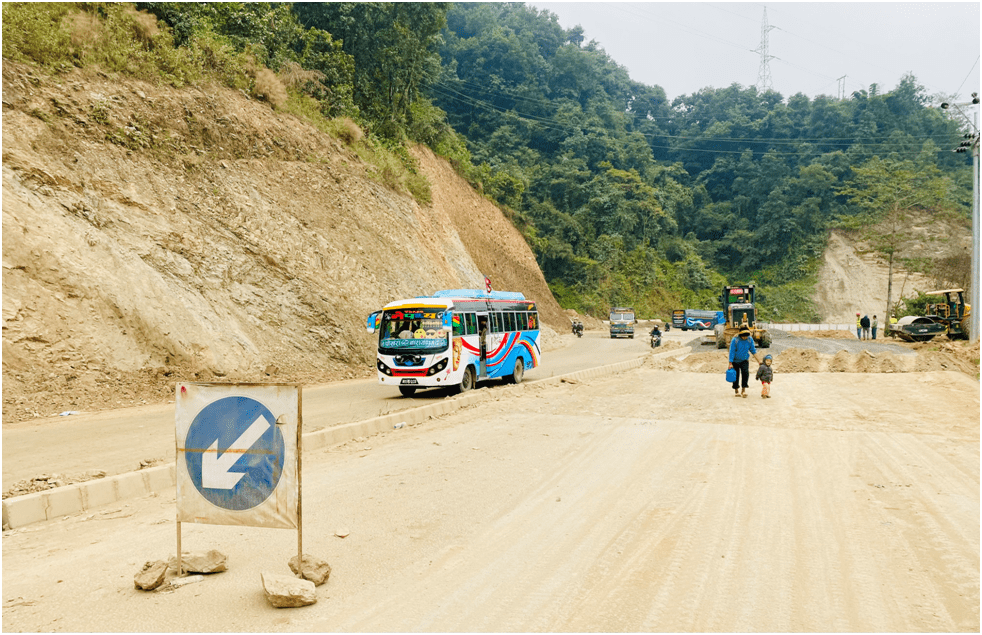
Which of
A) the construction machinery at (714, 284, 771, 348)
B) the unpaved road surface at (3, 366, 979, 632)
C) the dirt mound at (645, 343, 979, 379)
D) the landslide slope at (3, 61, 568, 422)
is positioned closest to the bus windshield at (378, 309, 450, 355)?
the landslide slope at (3, 61, 568, 422)

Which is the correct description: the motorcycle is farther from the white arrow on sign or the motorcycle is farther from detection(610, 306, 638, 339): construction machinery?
the white arrow on sign

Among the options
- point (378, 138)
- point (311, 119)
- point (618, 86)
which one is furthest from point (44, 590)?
point (618, 86)

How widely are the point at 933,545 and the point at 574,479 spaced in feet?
12.5

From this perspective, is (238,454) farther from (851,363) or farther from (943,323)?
(943,323)

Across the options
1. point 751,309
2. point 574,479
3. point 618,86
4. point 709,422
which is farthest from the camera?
point 618,86

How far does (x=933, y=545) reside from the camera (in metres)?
5.70

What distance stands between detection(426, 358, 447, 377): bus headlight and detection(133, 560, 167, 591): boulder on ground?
40.4ft

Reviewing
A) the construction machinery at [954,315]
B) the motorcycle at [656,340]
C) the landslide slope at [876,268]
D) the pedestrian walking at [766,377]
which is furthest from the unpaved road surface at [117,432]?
the landslide slope at [876,268]

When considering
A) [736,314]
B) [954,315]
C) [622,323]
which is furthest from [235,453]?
[622,323]

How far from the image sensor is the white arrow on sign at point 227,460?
4922mm

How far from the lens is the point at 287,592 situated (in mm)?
4441

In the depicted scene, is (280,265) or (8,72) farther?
(280,265)

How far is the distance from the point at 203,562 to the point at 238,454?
993 mm

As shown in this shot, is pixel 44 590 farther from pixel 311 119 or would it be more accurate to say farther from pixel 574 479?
pixel 311 119
